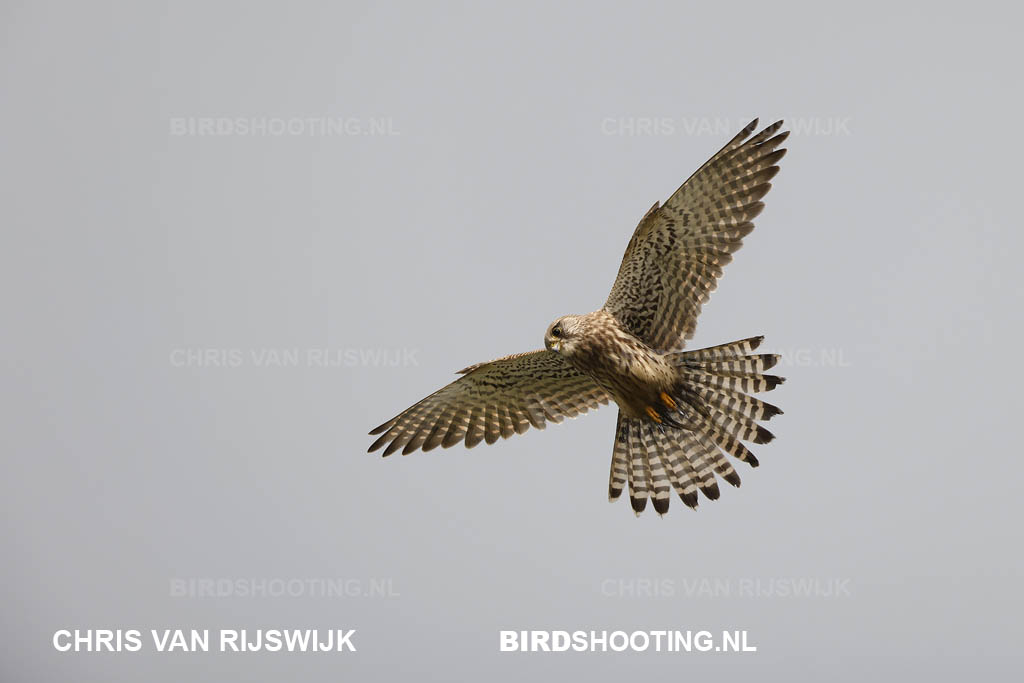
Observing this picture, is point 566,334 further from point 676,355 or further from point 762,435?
point 762,435

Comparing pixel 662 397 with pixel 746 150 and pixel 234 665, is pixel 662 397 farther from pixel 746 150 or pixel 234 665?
pixel 234 665

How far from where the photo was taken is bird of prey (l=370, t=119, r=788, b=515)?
420 inches

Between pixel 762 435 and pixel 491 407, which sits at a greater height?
pixel 491 407

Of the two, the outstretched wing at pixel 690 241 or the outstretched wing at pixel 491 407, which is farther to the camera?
the outstretched wing at pixel 491 407

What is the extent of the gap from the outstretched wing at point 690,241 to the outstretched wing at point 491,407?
109 centimetres

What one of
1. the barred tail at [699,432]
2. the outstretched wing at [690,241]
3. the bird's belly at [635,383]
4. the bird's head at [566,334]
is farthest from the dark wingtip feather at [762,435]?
the bird's head at [566,334]

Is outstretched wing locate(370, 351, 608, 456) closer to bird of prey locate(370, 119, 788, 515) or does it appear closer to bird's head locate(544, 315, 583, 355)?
bird of prey locate(370, 119, 788, 515)

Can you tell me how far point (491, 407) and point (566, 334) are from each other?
1522 mm

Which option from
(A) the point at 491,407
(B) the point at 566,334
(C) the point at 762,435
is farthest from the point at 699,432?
(A) the point at 491,407

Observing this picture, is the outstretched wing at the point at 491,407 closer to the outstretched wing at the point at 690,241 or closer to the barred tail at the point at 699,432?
the barred tail at the point at 699,432

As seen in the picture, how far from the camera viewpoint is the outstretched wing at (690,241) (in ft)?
34.9

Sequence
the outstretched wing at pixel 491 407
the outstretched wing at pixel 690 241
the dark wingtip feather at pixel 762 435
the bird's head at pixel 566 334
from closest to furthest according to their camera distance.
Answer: the outstretched wing at pixel 690 241
the dark wingtip feather at pixel 762 435
the bird's head at pixel 566 334
the outstretched wing at pixel 491 407

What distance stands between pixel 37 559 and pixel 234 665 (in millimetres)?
14239

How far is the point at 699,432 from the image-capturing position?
36.5ft
